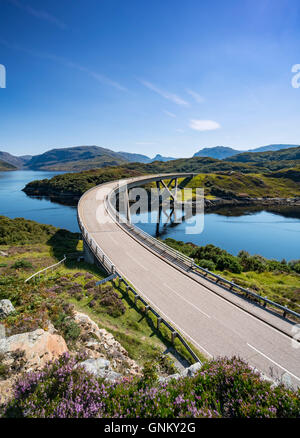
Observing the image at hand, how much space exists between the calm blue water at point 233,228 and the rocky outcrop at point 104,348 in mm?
38930

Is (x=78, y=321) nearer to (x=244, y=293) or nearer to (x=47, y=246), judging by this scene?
(x=244, y=293)

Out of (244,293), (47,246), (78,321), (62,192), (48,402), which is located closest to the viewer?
(48,402)

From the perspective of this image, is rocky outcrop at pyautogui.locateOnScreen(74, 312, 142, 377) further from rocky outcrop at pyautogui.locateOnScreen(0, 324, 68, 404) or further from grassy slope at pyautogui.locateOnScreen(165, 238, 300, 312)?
grassy slope at pyautogui.locateOnScreen(165, 238, 300, 312)

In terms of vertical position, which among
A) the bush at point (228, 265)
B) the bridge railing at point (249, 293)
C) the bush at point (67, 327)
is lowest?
the bush at point (228, 265)

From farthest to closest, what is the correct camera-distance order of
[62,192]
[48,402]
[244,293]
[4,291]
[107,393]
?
1. [62,192]
2. [244,293]
3. [4,291]
4. [107,393]
5. [48,402]

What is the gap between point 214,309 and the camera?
595 inches

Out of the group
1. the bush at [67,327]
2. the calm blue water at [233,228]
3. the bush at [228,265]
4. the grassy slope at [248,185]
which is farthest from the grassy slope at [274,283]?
the grassy slope at [248,185]

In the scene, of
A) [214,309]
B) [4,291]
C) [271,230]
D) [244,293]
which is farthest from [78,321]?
[271,230]

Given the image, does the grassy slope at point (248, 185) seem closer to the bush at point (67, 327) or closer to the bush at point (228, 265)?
the bush at point (228, 265)

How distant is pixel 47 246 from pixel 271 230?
2341 inches

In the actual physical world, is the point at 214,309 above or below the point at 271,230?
above

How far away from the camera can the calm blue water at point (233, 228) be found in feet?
161

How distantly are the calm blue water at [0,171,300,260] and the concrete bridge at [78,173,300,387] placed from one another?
2845 cm

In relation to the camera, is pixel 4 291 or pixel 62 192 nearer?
pixel 4 291
